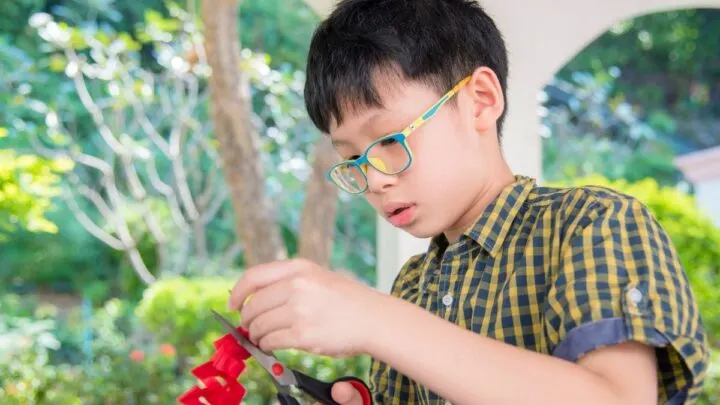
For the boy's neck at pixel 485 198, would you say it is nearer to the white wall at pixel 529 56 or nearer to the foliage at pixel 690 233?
the white wall at pixel 529 56

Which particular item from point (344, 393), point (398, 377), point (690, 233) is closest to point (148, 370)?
point (690, 233)

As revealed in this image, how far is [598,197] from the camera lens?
93 cm

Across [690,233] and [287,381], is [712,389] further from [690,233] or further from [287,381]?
[287,381]

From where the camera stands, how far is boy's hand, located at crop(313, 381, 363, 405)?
1.09 metres

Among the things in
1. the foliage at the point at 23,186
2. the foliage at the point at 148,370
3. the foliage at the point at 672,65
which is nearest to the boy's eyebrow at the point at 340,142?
the foliage at the point at 23,186

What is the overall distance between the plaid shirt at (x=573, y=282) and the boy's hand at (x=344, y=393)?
0.27 feet

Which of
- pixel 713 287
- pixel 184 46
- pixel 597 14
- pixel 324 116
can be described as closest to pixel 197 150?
pixel 184 46

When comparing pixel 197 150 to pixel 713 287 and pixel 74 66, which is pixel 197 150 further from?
pixel 713 287

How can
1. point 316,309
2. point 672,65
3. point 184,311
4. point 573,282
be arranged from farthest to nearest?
point 672,65 < point 184,311 < point 573,282 < point 316,309

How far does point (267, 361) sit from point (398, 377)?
286mm

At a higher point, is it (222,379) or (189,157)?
(222,379)

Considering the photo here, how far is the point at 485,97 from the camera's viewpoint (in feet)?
3.53

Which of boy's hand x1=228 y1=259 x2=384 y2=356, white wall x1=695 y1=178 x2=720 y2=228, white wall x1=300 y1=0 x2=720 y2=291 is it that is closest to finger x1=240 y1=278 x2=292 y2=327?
boy's hand x1=228 y1=259 x2=384 y2=356

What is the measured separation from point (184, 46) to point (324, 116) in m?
6.83
